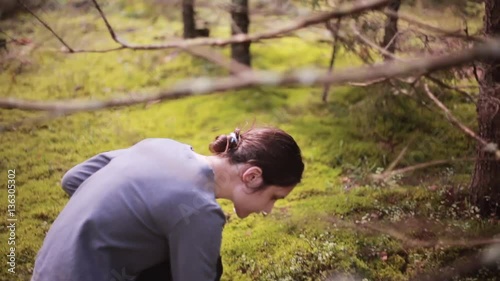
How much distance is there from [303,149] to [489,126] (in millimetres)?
1872

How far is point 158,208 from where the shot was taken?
1994mm

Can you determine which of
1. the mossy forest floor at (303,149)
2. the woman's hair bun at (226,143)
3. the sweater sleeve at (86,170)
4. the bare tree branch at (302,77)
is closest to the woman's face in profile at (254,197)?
the woman's hair bun at (226,143)

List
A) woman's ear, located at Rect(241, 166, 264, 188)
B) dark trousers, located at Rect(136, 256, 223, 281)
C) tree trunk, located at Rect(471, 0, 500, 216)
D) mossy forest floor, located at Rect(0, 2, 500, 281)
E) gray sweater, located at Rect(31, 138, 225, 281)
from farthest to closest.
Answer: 1. mossy forest floor, located at Rect(0, 2, 500, 281)
2. tree trunk, located at Rect(471, 0, 500, 216)
3. dark trousers, located at Rect(136, 256, 223, 281)
4. woman's ear, located at Rect(241, 166, 264, 188)
5. gray sweater, located at Rect(31, 138, 225, 281)

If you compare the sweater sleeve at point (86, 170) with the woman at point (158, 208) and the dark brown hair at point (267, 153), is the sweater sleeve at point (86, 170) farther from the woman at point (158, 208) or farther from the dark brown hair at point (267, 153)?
the dark brown hair at point (267, 153)

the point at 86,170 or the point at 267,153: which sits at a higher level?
the point at 267,153

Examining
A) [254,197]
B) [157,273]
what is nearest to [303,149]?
[254,197]

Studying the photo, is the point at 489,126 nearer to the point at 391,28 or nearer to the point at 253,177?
the point at 391,28

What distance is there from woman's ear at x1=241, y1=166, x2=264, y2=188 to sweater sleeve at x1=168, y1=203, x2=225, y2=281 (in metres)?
0.23

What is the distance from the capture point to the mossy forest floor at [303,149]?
311cm

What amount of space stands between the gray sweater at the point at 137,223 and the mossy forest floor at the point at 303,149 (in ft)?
1.02

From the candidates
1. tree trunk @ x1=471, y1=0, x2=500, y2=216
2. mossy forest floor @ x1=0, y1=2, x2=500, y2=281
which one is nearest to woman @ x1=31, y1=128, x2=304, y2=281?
mossy forest floor @ x1=0, y1=2, x2=500, y2=281

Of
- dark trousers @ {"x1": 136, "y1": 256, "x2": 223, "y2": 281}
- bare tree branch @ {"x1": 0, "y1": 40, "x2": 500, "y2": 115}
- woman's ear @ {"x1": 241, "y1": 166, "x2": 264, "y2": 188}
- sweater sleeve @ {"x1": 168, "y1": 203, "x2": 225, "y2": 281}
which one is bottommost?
dark trousers @ {"x1": 136, "y1": 256, "x2": 223, "y2": 281}

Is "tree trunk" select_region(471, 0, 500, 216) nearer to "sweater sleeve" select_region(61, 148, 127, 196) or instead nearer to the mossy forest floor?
the mossy forest floor

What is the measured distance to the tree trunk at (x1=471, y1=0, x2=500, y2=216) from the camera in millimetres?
2855
